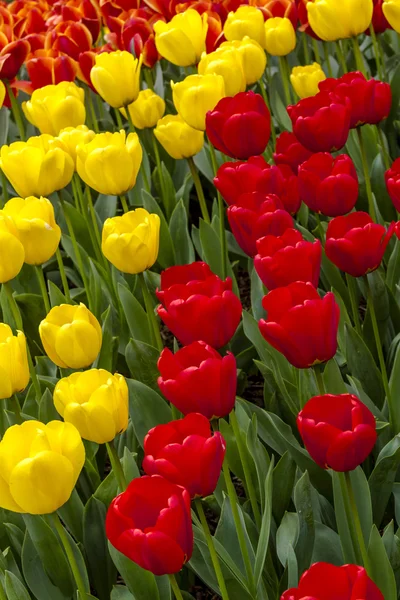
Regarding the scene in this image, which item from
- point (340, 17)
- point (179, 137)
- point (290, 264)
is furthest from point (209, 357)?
point (340, 17)

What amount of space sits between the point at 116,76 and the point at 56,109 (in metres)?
0.16

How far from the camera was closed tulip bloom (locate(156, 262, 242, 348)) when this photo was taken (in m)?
1.20

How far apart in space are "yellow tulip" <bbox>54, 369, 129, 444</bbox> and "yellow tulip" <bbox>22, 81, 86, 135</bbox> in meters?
1.06

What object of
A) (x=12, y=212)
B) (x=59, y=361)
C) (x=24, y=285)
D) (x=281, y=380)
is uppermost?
(x=12, y=212)

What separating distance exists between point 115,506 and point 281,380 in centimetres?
71

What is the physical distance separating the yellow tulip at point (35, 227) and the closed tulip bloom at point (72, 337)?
229 millimetres

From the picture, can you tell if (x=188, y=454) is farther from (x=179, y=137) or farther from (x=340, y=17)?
(x=340, y=17)

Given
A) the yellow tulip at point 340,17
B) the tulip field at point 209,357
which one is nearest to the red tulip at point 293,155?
the tulip field at point 209,357

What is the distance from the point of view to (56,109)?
2.13 m

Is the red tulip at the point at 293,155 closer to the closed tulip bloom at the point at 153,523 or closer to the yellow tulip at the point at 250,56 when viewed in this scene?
the yellow tulip at the point at 250,56

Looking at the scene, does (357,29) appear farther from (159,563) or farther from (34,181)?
(159,563)

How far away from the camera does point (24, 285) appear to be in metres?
2.36

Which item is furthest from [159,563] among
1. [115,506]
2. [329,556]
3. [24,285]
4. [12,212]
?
[24,285]

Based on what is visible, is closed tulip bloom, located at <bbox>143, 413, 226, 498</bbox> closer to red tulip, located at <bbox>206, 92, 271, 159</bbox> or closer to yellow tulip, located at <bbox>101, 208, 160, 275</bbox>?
yellow tulip, located at <bbox>101, 208, 160, 275</bbox>
